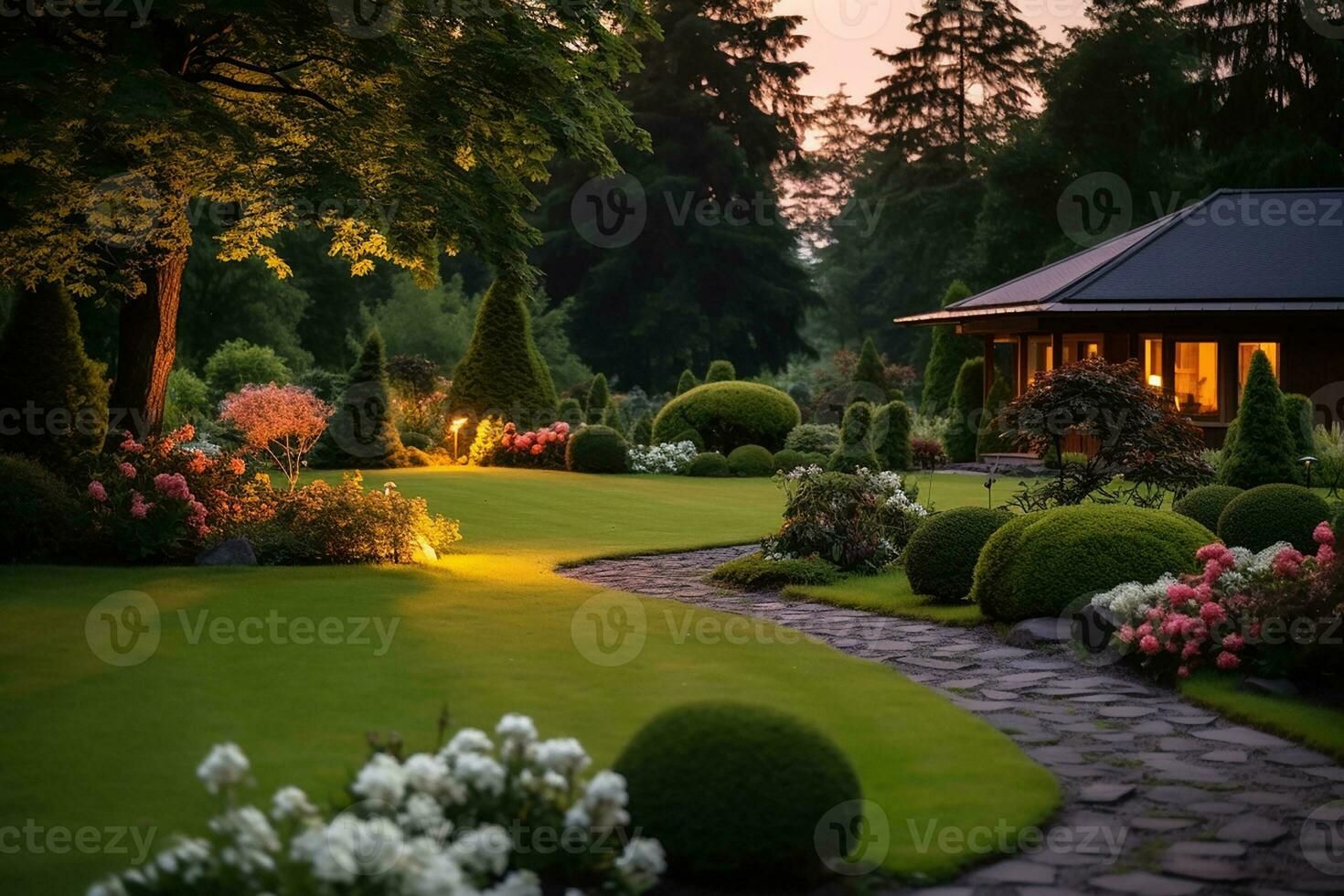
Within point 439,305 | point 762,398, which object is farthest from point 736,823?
point 439,305

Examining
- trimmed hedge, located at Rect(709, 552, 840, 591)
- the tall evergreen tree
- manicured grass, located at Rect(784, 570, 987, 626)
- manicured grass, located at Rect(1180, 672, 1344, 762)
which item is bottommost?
manicured grass, located at Rect(1180, 672, 1344, 762)

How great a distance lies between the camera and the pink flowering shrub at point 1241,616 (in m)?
8.08

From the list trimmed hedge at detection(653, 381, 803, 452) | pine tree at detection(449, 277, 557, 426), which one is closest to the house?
trimmed hedge at detection(653, 381, 803, 452)

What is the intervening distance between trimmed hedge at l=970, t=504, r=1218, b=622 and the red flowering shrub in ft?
25.9

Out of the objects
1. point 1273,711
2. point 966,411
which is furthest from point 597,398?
point 1273,711

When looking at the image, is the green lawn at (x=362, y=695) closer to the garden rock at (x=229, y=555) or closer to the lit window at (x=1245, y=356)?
the garden rock at (x=229, y=555)

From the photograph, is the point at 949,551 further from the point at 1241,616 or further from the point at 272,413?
the point at 272,413

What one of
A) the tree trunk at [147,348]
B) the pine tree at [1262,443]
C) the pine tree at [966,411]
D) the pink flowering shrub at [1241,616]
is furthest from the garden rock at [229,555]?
the pine tree at [966,411]

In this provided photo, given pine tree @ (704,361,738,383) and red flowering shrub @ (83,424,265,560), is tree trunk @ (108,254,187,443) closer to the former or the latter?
red flowering shrub @ (83,424,265,560)

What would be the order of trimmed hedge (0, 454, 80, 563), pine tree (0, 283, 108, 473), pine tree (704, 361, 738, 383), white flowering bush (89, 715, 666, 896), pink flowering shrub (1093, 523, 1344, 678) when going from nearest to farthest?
1. white flowering bush (89, 715, 666, 896)
2. pink flowering shrub (1093, 523, 1344, 678)
3. trimmed hedge (0, 454, 80, 563)
4. pine tree (0, 283, 108, 473)
5. pine tree (704, 361, 738, 383)

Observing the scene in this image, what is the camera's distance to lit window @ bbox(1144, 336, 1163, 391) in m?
27.6

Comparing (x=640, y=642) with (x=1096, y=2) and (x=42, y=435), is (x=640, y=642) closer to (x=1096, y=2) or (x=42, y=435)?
(x=42, y=435)

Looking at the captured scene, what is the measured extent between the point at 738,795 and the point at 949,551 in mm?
7096

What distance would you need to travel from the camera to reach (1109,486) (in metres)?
23.0
